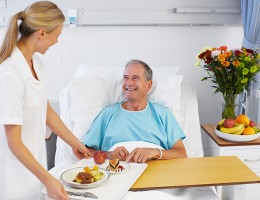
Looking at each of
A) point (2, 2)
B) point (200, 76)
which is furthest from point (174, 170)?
point (2, 2)

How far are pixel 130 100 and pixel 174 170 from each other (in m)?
0.69

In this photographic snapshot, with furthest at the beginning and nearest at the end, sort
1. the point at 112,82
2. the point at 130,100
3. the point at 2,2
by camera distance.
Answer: the point at 2,2, the point at 112,82, the point at 130,100

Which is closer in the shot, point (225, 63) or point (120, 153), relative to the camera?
point (120, 153)

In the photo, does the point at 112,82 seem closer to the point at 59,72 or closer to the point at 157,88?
the point at 157,88

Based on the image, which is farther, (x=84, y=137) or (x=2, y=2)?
(x=2, y=2)

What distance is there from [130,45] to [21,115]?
170 cm

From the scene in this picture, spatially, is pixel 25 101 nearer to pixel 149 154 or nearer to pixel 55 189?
pixel 55 189

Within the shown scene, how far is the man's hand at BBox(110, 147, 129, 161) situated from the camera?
6.14 feet

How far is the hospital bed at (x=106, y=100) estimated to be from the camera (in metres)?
2.29

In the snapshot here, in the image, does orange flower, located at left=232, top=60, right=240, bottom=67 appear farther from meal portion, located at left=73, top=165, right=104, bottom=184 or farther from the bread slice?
meal portion, located at left=73, top=165, right=104, bottom=184

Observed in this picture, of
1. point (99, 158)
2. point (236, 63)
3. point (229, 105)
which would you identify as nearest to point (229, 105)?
point (229, 105)

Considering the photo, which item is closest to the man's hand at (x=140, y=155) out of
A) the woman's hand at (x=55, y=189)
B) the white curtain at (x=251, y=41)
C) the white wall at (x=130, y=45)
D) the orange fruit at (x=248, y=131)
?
the woman's hand at (x=55, y=189)

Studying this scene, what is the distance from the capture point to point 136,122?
2191 millimetres

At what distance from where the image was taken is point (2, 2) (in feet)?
9.04
